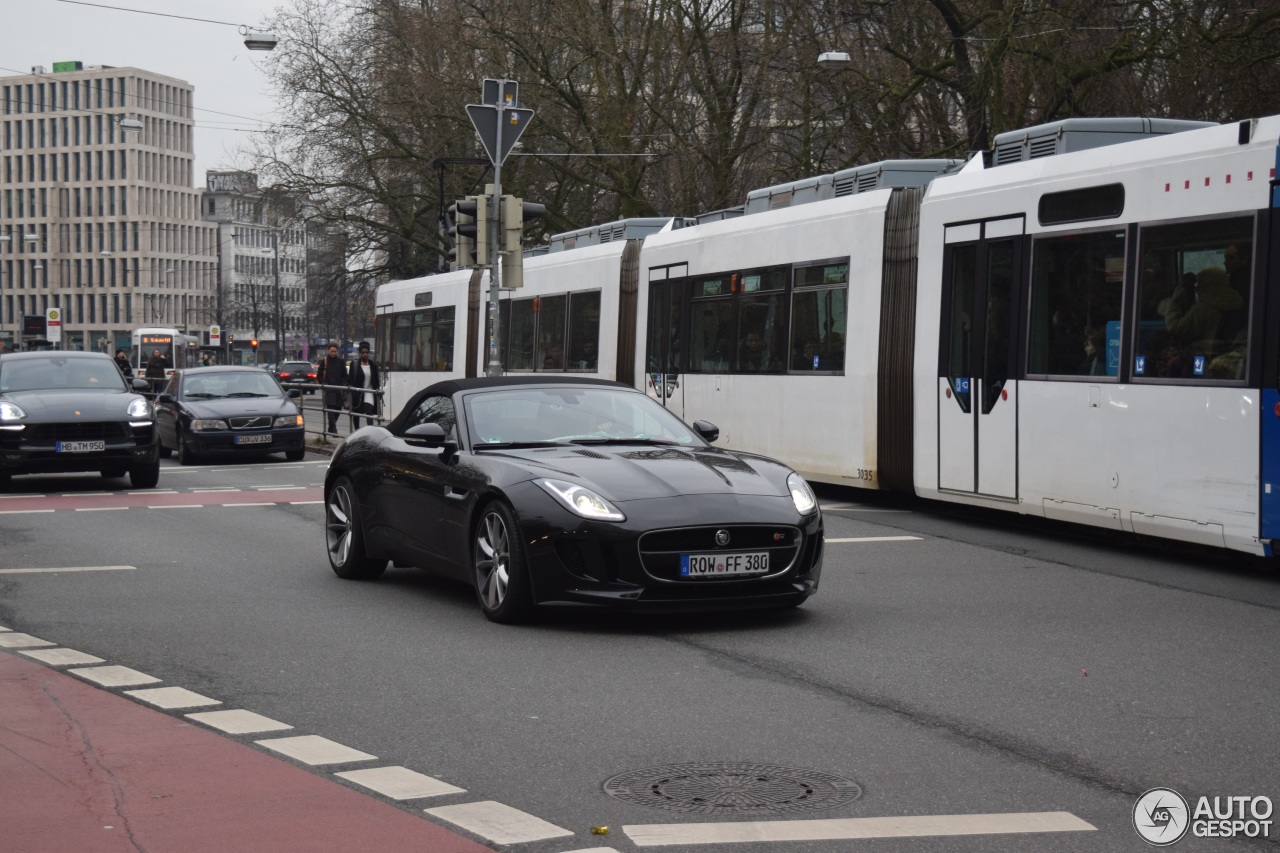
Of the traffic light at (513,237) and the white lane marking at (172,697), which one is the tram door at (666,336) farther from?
the white lane marking at (172,697)

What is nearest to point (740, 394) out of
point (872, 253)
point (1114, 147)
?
point (872, 253)

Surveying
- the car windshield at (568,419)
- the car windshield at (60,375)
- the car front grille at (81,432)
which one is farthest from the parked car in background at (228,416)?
the car windshield at (568,419)

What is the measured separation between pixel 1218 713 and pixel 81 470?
16.0 meters

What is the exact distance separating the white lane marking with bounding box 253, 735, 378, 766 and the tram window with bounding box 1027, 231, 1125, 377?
776cm

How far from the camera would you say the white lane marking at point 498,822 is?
16.9 feet

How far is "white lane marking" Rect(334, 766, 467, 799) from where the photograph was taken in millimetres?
5672

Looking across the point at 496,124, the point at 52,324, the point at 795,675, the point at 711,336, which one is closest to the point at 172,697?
the point at 795,675

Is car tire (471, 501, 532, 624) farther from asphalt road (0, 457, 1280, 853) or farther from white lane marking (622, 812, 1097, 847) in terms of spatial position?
white lane marking (622, 812, 1097, 847)

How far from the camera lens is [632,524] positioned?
8.86 m

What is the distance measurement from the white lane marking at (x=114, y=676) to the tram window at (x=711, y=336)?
12020 millimetres

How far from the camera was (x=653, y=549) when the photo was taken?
8.89 m

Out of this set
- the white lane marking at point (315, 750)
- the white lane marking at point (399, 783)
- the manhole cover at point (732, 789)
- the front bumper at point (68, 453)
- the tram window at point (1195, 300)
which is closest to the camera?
the manhole cover at point (732, 789)

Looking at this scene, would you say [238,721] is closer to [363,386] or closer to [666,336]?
[666,336]

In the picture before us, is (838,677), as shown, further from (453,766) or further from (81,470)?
(81,470)
